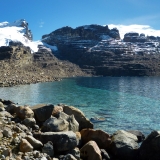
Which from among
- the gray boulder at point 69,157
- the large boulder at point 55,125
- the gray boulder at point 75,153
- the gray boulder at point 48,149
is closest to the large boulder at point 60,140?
the gray boulder at point 75,153

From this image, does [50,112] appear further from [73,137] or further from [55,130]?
[73,137]

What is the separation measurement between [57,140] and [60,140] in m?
0.20

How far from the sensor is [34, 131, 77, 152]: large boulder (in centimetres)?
1470

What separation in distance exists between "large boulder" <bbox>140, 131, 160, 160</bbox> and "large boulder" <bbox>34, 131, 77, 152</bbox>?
5.43 m

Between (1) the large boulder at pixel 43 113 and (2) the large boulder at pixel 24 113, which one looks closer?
(2) the large boulder at pixel 24 113

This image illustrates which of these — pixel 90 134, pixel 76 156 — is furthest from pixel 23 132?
pixel 90 134

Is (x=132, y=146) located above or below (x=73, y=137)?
below

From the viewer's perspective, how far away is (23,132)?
15664mm

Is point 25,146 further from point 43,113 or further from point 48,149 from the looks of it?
point 43,113

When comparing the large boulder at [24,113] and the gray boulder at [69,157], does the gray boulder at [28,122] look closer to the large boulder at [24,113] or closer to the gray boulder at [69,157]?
the large boulder at [24,113]

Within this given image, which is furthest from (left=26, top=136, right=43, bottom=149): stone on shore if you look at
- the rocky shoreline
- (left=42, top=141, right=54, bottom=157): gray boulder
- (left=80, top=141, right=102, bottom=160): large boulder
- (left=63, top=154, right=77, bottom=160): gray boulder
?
(left=80, top=141, right=102, bottom=160): large boulder

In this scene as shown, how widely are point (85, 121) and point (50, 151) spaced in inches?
326

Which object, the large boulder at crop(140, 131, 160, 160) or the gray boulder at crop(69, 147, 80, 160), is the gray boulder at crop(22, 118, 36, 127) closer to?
the gray boulder at crop(69, 147, 80, 160)

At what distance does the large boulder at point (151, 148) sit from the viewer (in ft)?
54.0
